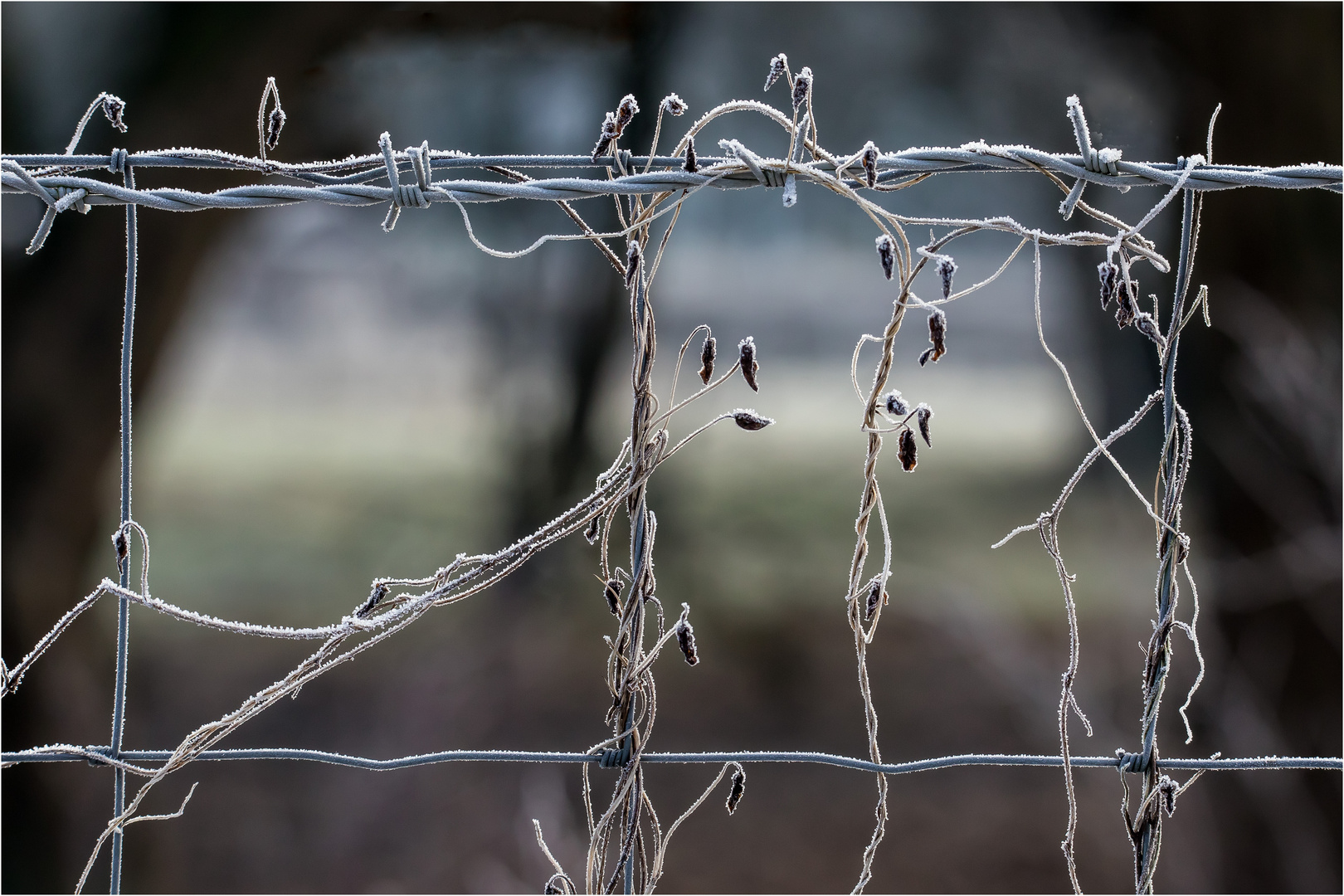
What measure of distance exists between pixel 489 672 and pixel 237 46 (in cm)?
344

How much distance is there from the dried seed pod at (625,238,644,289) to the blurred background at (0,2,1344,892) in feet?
7.49

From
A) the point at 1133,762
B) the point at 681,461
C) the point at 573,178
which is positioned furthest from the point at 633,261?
the point at 681,461

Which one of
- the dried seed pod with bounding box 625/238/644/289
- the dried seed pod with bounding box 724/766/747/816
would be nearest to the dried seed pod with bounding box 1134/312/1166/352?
the dried seed pod with bounding box 625/238/644/289

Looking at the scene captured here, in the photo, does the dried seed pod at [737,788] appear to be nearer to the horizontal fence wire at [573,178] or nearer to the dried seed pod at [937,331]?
the dried seed pod at [937,331]

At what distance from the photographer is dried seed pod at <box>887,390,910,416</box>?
948mm

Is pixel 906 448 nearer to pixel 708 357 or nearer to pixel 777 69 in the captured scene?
pixel 708 357

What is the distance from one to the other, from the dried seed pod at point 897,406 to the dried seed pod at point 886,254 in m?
0.12

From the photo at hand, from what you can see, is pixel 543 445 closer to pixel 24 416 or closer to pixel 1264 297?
pixel 24 416

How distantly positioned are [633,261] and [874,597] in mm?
423

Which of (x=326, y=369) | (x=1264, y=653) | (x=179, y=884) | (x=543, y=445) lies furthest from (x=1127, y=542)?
(x=326, y=369)

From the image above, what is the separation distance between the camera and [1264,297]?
9.32ft

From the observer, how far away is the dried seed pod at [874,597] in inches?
38.4

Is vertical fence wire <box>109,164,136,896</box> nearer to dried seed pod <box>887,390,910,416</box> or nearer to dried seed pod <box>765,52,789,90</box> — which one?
dried seed pod <box>765,52,789,90</box>

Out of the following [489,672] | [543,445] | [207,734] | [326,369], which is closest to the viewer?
[207,734]
